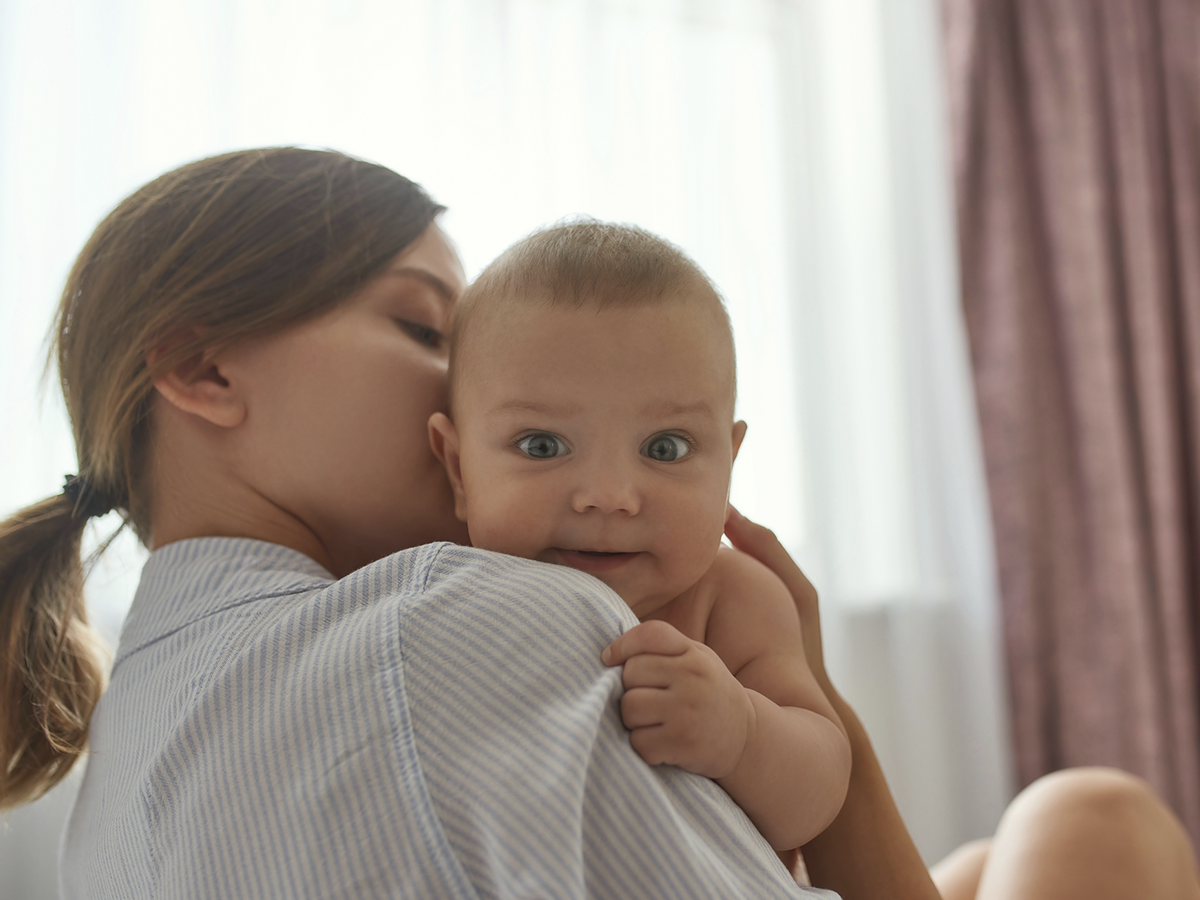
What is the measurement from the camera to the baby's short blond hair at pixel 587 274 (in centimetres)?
72

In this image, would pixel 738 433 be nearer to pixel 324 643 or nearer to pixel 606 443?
pixel 606 443

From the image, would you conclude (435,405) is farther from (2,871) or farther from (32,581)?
(2,871)

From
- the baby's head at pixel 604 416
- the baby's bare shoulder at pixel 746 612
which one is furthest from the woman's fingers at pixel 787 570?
the baby's head at pixel 604 416

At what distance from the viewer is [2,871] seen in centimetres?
154

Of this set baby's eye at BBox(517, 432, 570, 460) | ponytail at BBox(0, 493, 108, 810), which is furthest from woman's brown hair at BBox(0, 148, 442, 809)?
baby's eye at BBox(517, 432, 570, 460)

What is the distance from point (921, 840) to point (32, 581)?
2320 mm

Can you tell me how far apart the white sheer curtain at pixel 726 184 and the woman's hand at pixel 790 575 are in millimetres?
1189

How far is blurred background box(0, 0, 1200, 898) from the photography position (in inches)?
86.9

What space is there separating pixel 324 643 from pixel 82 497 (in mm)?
479

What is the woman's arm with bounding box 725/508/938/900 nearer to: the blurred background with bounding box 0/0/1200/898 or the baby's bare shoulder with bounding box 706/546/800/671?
the baby's bare shoulder with bounding box 706/546/800/671

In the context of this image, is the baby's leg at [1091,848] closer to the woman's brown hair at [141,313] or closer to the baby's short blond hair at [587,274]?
the baby's short blond hair at [587,274]

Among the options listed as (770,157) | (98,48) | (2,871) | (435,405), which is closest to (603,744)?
(435,405)

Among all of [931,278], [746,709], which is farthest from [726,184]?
[746,709]

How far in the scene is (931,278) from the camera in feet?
8.81
